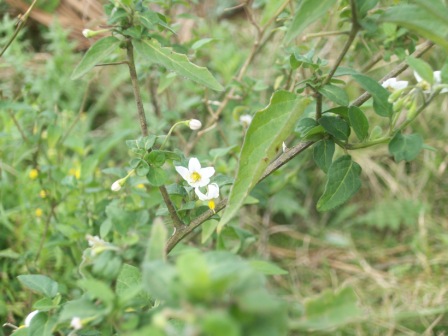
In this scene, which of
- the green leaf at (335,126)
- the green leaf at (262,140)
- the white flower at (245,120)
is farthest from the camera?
A: the white flower at (245,120)

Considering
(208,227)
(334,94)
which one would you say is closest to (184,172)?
(208,227)

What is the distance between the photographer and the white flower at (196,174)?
3.42ft

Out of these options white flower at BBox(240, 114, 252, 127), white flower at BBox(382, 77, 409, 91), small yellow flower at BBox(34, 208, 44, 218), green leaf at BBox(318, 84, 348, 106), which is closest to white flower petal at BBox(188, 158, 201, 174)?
green leaf at BBox(318, 84, 348, 106)

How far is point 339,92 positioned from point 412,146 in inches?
6.1

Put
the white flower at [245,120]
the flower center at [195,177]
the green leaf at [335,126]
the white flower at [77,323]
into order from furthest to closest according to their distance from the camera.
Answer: the white flower at [245,120] → the flower center at [195,177] → the green leaf at [335,126] → the white flower at [77,323]

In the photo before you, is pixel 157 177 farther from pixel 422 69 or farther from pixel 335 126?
pixel 422 69

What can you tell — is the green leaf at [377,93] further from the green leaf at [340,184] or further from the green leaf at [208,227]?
the green leaf at [208,227]

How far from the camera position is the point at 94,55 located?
3.13 ft

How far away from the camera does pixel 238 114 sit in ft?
5.43

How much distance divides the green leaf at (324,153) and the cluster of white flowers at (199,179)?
0.20 metres

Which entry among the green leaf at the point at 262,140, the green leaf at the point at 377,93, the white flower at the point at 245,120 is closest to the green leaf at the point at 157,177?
the green leaf at the point at 262,140

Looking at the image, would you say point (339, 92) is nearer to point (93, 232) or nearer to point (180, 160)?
point (180, 160)

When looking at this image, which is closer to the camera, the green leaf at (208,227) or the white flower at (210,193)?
the white flower at (210,193)

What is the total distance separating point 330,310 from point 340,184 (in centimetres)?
39
